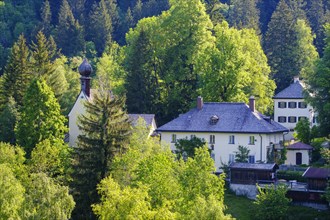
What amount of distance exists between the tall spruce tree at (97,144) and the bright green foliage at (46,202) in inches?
382

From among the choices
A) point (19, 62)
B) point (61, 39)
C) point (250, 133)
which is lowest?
point (250, 133)

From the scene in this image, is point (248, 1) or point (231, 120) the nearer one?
point (231, 120)

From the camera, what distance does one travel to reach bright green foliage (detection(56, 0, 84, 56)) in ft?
430

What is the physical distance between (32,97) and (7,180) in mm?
22738

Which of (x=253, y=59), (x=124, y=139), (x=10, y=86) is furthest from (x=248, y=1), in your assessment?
(x=124, y=139)

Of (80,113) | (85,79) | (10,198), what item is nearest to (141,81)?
(85,79)

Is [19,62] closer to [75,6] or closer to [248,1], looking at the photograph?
[248,1]

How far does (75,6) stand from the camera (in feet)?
489

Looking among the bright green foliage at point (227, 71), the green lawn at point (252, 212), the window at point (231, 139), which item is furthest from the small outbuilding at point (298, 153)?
the green lawn at point (252, 212)

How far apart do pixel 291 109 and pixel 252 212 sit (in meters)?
30.0

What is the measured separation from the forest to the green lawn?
5442 millimetres

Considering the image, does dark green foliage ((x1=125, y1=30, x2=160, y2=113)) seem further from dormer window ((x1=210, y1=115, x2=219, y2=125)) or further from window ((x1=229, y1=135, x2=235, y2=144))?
window ((x1=229, y1=135, x2=235, y2=144))

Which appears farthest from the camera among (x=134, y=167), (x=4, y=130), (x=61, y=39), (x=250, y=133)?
(x=61, y=39)

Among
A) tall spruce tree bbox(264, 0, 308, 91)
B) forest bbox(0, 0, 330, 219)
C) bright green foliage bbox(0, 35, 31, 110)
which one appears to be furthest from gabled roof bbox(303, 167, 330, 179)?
tall spruce tree bbox(264, 0, 308, 91)
